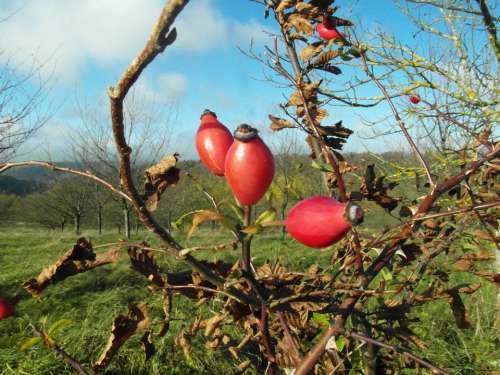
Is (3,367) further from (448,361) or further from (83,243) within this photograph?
(448,361)

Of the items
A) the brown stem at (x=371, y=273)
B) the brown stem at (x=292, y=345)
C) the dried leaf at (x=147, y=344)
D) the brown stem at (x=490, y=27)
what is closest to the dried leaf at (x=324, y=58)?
the brown stem at (x=371, y=273)

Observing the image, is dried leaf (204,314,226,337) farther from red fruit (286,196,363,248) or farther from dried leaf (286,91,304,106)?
dried leaf (286,91,304,106)

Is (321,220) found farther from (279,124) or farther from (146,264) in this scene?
(279,124)

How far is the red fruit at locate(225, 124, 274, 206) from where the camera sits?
644 mm

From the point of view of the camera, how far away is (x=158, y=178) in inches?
28.9

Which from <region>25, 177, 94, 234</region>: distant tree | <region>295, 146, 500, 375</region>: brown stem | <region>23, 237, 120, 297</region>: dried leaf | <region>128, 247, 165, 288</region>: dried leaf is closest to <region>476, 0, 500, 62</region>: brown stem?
<region>295, 146, 500, 375</region>: brown stem

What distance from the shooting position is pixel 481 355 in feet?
11.7

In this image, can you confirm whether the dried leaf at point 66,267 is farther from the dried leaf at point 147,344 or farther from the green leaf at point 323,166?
the green leaf at point 323,166

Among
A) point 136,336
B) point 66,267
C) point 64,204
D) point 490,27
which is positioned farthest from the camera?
point 64,204

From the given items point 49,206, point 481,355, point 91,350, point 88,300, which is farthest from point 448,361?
point 49,206

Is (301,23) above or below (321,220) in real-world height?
above

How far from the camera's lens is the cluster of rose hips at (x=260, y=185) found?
0.59 m

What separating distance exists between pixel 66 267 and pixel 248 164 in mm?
366

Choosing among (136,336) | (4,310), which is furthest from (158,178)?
(136,336)
